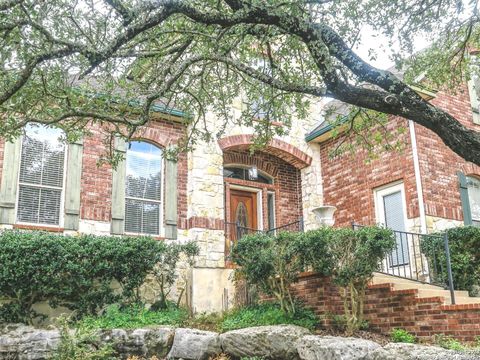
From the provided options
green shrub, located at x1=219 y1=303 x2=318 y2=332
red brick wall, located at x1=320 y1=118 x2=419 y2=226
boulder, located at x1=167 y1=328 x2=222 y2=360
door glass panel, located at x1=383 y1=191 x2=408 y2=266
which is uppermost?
red brick wall, located at x1=320 y1=118 x2=419 y2=226

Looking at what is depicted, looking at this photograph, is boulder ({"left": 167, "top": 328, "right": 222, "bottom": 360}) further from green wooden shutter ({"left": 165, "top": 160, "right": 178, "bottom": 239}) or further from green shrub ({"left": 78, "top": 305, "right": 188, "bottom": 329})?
green wooden shutter ({"left": 165, "top": 160, "right": 178, "bottom": 239})

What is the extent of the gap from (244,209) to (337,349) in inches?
272

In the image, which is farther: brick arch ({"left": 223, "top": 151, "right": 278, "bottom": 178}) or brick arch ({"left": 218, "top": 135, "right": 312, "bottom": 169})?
brick arch ({"left": 223, "top": 151, "right": 278, "bottom": 178})

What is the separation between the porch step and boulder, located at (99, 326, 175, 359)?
3430 mm

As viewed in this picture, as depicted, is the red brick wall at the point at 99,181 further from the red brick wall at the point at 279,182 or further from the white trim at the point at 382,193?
the white trim at the point at 382,193

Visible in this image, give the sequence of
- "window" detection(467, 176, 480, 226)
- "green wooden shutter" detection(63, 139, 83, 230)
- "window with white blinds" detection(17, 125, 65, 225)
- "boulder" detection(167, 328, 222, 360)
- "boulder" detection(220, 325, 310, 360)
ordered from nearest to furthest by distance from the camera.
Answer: "boulder" detection(220, 325, 310, 360) → "boulder" detection(167, 328, 222, 360) → "window with white blinds" detection(17, 125, 65, 225) → "green wooden shutter" detection(63, 139, 83, 230) → "window" detection(467, 176, 480, 226)

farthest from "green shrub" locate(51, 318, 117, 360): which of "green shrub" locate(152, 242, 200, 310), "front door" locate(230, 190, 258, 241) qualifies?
"front door" locate(230, 190, 258, 241)

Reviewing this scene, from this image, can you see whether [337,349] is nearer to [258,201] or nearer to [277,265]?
[277,265]

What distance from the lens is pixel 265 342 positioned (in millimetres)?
6723

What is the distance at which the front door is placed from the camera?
481 inches

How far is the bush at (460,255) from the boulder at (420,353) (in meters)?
3.24

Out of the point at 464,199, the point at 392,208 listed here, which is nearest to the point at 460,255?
the point at 392,208

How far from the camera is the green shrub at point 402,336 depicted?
22.5 feet

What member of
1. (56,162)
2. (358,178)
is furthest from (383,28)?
(56,162)
